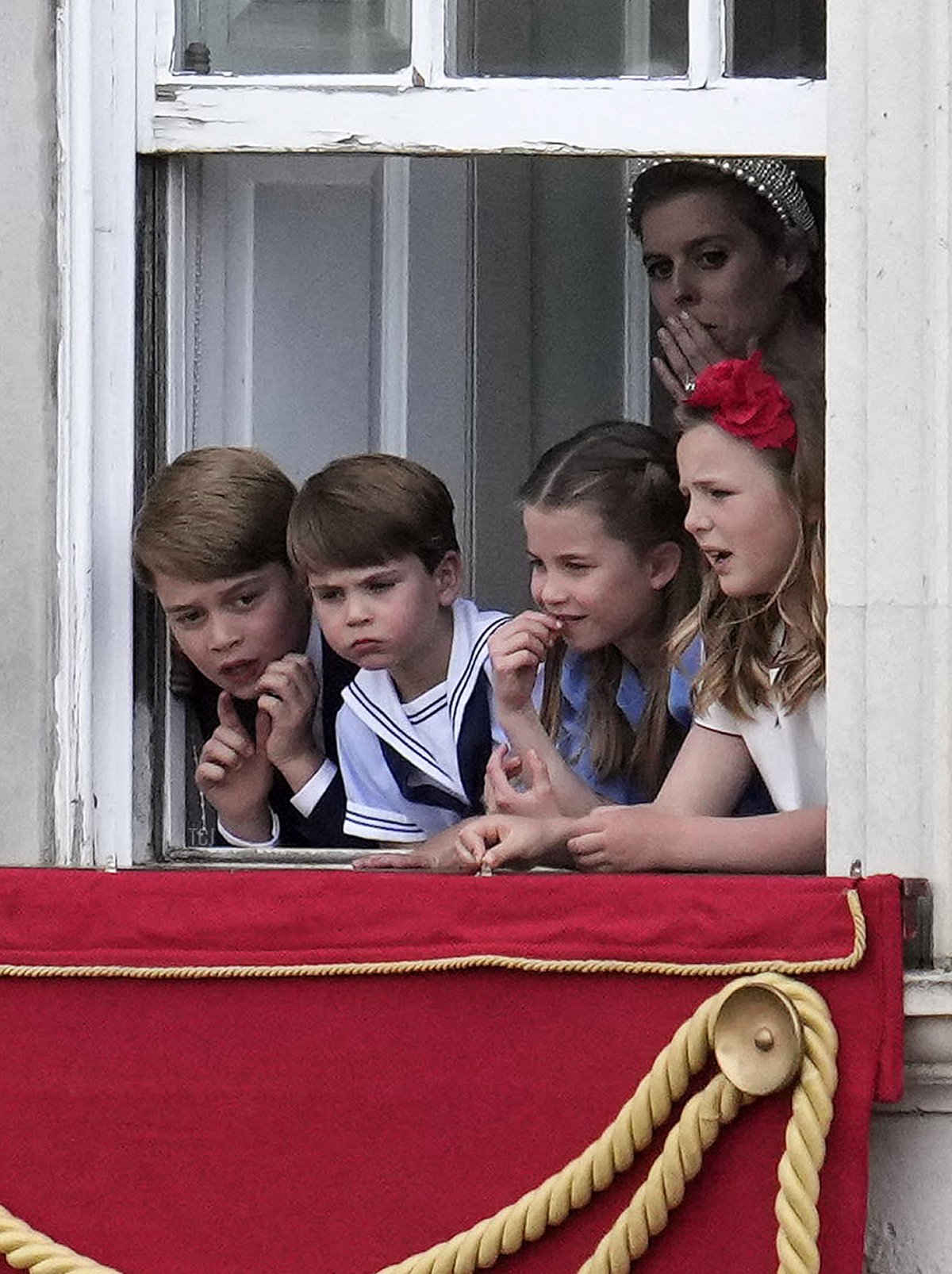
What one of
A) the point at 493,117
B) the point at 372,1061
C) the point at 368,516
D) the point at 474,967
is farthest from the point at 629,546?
the point at 372,1061

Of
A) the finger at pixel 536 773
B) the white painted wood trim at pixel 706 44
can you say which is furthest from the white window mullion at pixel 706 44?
the finger at pixel 536 773

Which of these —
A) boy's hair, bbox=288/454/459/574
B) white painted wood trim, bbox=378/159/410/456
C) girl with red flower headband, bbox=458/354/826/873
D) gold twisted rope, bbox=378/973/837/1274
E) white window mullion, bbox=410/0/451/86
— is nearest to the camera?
gold twisted rope, bbox=378/973/837/1274

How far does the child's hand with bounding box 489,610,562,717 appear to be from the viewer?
9.55 ft

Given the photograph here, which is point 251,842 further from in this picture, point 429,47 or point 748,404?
point 429,47

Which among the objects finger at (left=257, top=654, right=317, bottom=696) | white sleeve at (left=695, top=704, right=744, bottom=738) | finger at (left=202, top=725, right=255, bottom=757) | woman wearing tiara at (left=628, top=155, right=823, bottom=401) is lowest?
finger at (left=202, top=725, right=255, bottom=757)

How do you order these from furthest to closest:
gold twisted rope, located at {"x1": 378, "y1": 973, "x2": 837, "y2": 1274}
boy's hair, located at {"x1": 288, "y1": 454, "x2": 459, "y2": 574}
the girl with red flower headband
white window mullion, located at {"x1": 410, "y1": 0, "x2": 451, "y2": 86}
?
1. boy's hair, located at {"x1": 288, "y1": 454, "x2": 459, "y2": 574}
2. white window mullion, located at {"x1": 410, "y1": 0, "x2": 451, "y2": 86}
3. the girl with red flower headband
4. gold twisted rope, located at {"x1": 378, "y1": 973, "x2": 837, "y2": 1274}

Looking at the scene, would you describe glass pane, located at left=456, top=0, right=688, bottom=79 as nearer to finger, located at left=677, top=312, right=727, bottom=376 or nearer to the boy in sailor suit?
finger, located at left=677, top=312, right=727, bottom=376

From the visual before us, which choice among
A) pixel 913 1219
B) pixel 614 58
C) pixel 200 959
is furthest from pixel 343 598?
pixel 913 1219

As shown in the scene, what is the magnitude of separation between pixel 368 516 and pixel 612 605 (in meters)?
0.32

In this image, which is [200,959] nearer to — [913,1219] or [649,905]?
[649,905]

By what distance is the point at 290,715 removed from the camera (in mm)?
3039

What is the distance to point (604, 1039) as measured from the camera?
8.45ft

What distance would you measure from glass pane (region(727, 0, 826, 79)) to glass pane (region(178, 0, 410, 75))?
1.31ft

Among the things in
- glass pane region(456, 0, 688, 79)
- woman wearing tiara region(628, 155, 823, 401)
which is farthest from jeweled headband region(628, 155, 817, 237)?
glass pane region(456, 0, 688, 79)
